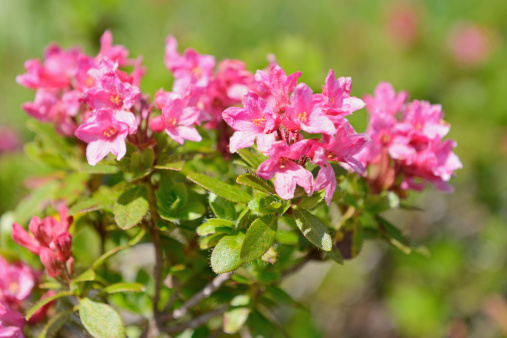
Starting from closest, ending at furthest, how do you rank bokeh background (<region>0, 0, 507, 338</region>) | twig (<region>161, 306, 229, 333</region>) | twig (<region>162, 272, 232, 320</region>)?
twig (<region>162, 272, 232, 320</region>) → twig (<region>161, 306, 229, 333</region>) → bokeh background (<region>0, 0, 507, 338</region>)

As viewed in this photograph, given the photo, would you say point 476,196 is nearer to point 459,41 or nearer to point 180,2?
→ point 459,41

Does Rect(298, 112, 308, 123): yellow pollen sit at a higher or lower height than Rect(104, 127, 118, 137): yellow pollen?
higher

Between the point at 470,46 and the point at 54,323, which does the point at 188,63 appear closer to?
the point at 54,323

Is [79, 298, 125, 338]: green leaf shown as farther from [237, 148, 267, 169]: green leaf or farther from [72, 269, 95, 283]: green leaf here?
[237, 148, 267, 169]: green leaf

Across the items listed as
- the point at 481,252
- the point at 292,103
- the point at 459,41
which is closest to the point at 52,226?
the point at 292,103

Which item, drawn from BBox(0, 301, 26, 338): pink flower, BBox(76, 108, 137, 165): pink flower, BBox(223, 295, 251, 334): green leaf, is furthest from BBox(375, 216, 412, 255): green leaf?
BBox(0, 301, 26, 338): pink flower

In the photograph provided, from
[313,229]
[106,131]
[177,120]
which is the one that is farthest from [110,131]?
[313,229]
